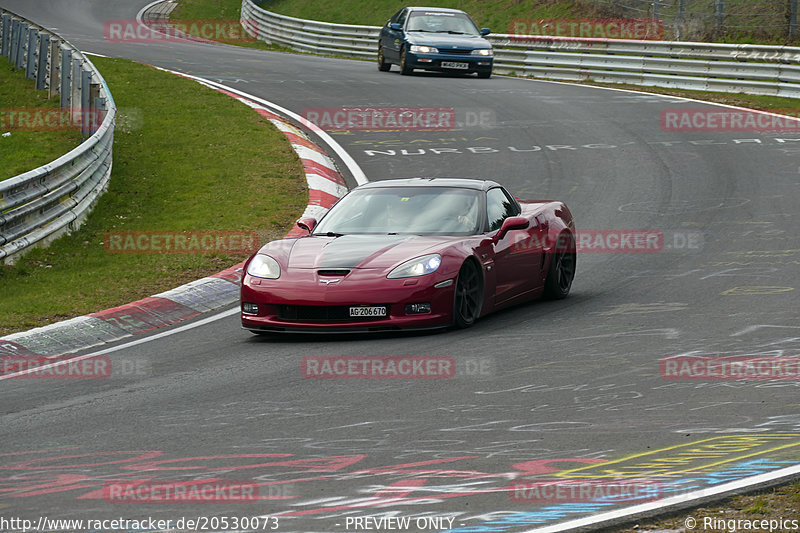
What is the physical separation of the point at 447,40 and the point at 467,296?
65.9 feet

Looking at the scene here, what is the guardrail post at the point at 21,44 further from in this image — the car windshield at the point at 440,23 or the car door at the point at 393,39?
the car windshield at the point at 440,23

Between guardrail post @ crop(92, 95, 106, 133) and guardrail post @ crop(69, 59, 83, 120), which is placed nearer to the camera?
guardrail post @ crop(92, 95, 106, 133)

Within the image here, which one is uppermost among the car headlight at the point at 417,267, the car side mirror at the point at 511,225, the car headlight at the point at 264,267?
the car side mirror at the point at 511,225

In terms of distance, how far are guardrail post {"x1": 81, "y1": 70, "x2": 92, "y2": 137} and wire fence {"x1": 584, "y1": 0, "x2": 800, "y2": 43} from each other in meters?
17.2

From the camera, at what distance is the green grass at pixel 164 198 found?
12055mm

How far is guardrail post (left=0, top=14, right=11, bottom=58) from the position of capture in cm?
2645

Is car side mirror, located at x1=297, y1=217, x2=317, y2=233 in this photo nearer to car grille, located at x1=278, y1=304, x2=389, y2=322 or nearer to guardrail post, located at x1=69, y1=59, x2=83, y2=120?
car grille, located at x1=278, y1=304, x2=389, y2=322

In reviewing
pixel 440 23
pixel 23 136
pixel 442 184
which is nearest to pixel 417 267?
pixel 442 184

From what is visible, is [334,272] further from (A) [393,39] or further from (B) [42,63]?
(A) [393,39]

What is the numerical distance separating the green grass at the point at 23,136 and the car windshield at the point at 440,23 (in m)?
9.78

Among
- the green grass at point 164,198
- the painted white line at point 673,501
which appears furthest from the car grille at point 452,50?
the painted white line at point 673,501

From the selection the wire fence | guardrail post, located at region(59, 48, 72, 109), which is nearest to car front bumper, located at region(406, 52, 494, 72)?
the wire fence

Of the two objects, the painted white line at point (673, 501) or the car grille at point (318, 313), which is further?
the car grille at point (318, 313)

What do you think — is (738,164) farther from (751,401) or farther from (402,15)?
(402,15)
